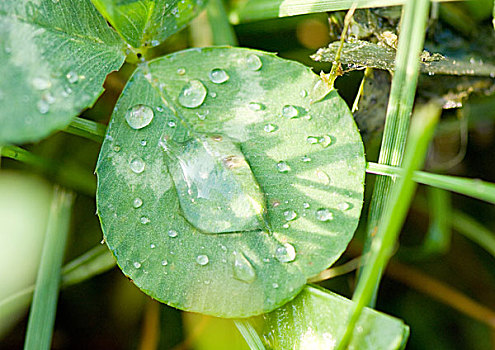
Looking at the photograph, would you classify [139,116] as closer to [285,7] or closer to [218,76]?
[218,76]

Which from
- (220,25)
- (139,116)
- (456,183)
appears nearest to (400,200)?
(456,183)

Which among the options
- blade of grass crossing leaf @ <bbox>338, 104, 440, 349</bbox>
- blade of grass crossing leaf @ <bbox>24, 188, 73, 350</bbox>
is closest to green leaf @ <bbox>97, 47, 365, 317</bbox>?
blade of grass crossing leaf @ <bbox>338, 104, 440, 349</bbox>

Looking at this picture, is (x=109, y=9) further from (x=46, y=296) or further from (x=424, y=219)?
(x=424, y=219)

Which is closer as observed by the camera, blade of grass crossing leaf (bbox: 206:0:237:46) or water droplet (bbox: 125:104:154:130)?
water droplet (bbox: 125:104:154:130)

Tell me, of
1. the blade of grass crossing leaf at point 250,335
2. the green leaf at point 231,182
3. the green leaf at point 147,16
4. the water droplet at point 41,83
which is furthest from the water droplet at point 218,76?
the blade of grass crossing leaf at point 250,335

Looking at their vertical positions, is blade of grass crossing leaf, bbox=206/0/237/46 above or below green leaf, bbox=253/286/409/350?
above

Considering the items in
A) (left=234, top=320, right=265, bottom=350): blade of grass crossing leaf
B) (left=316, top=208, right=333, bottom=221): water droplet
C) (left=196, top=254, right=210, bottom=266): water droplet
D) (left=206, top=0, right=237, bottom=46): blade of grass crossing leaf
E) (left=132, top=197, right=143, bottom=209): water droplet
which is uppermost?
(left=206, top=0, right=237, bottom=46): blade of grass crossing leaf

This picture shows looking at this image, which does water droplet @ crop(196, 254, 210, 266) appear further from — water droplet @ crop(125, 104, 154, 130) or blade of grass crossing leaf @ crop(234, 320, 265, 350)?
water droplet @ crop(125, 104, 154, 130)
